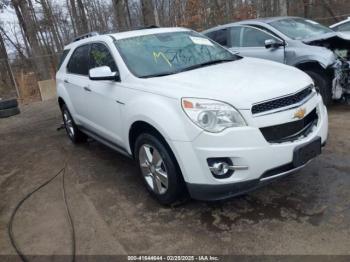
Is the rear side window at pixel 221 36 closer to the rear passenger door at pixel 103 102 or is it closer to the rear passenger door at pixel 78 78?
the rear passenger door at pixel 78 78

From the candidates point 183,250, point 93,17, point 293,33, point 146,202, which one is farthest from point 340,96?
point 93,17

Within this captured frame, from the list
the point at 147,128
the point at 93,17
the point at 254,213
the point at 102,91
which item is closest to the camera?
the point at 254,213

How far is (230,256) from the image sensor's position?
2951mm

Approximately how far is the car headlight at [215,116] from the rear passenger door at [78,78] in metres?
2.45

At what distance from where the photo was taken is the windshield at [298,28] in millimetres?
6734

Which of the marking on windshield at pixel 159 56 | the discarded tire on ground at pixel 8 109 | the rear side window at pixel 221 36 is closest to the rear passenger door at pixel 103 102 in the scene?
the marking on windshield at pixel 159 56

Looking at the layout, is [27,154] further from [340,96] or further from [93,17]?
[93,17]

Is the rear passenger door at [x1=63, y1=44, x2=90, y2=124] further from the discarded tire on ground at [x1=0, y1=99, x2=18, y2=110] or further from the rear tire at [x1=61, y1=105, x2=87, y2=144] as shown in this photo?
the discarded tire on ground at [x1=0, y1=99, x2=18, y2=110]

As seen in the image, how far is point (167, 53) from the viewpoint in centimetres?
440

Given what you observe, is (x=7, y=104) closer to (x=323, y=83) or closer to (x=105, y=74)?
(x=105, y=74)

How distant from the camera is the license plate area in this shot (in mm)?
3197

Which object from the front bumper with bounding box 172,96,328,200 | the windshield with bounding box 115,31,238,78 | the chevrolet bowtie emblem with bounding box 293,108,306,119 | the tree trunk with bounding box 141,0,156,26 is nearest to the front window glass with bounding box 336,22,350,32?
the windshield with bounding box 115,31,238,78

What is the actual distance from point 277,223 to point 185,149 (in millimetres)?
1065

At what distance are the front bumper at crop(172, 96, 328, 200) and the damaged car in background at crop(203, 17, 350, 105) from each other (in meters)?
3.25
